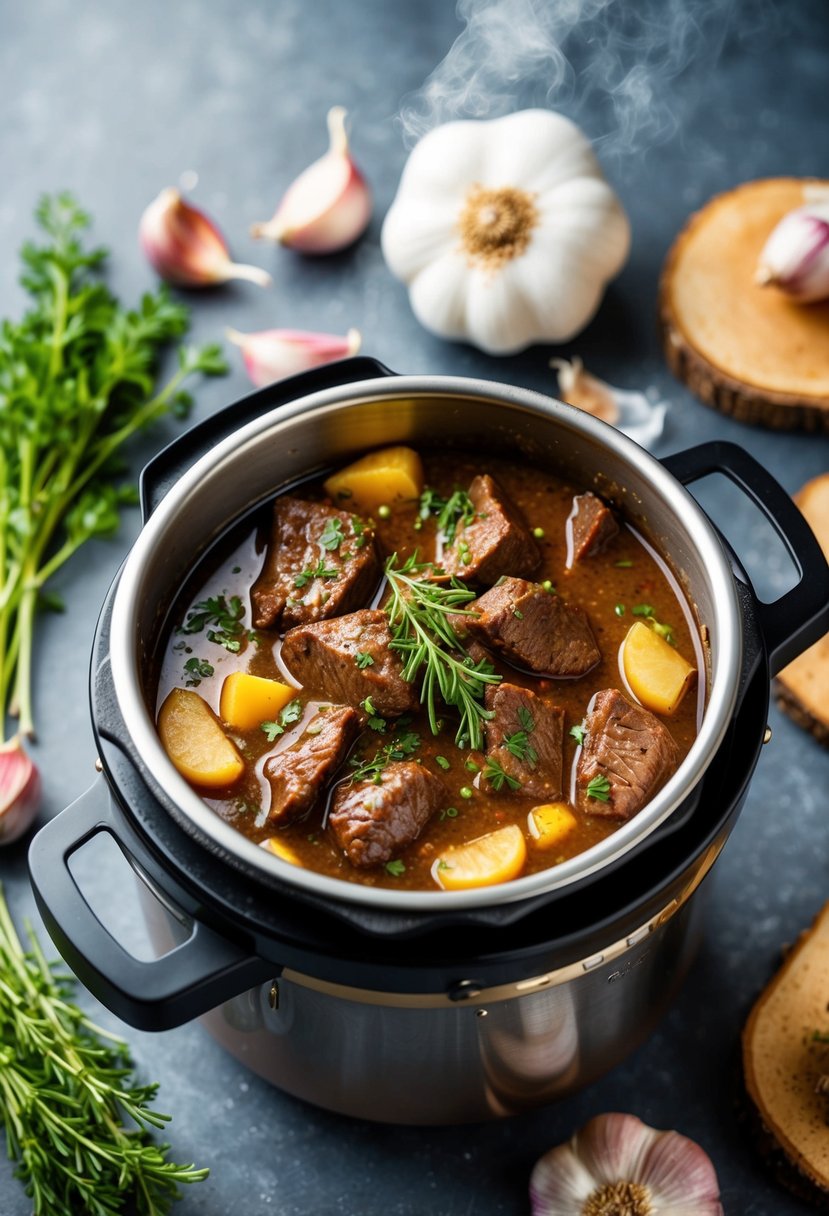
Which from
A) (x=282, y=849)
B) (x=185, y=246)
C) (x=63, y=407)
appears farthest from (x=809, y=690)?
(x=185, y=246)

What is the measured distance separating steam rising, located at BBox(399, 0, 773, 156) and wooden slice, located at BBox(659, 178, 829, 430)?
0.52 meters

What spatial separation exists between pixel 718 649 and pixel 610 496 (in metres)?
0.62

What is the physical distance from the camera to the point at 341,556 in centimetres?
306

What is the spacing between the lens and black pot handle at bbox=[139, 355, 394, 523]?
2.90 metres

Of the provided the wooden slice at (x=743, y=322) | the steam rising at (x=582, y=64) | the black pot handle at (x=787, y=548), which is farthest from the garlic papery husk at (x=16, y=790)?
the steam rising at (x=582, y=64)

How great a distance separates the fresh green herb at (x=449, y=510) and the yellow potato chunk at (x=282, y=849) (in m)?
0.86

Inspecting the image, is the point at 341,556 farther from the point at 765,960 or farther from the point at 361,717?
the point at 765,960

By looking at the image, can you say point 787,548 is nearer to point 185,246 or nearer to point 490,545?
point 490,545

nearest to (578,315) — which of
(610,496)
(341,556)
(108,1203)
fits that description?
(610,496)

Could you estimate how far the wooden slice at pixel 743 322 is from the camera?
4.19 meters

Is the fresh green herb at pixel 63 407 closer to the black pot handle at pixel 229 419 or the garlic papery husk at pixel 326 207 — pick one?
the garlic papery husk at pixel 326 207

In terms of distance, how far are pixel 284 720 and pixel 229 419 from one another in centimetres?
69

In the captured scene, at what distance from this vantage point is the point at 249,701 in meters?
2.86

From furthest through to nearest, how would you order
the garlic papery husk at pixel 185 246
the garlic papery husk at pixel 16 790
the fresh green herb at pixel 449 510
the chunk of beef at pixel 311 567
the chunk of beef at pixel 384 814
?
1. the garlic papery husk at pixel 185 246
2. the garlic papery husk at pixel 16 790
3. the fresh green herb at pixel 449 510
4. the chunk of beef at pixel 311 567
5. the chunk of beef at pixel 384 814
